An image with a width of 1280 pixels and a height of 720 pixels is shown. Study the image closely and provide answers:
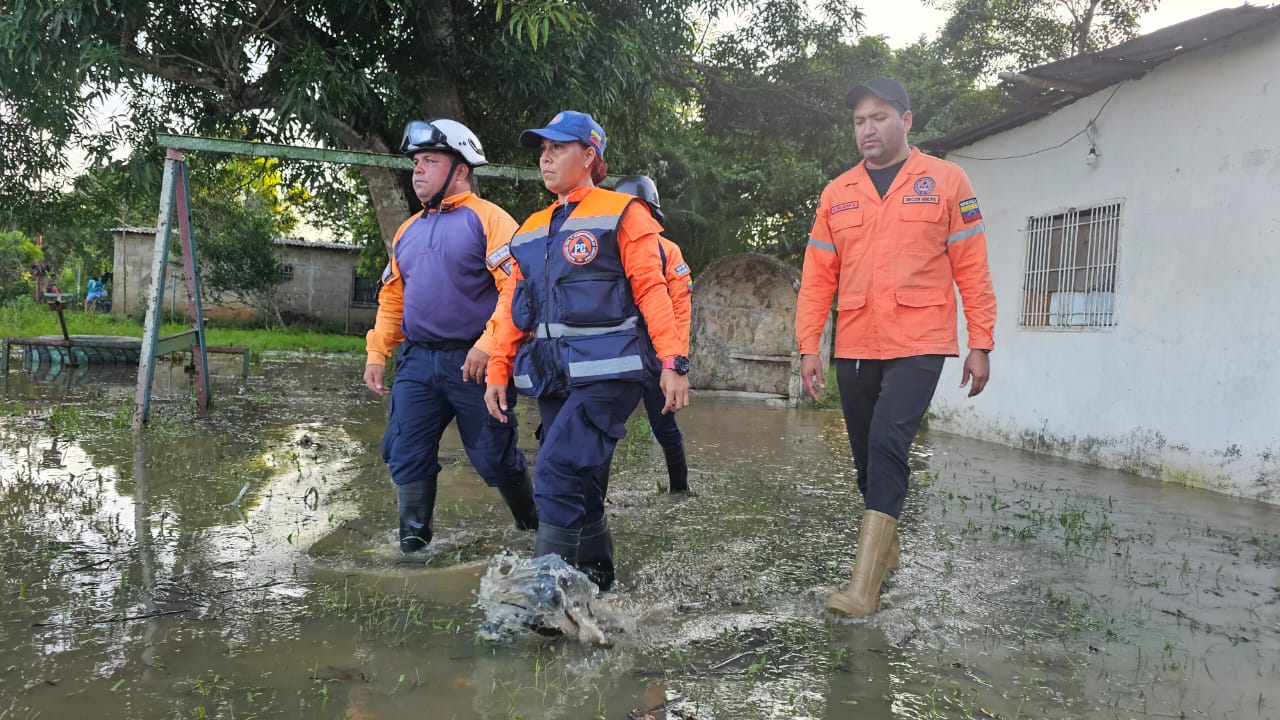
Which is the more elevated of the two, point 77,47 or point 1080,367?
point 77,47

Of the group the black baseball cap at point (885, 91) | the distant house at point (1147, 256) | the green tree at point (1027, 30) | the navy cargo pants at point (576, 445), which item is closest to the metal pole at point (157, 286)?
the navy cargo pants at point (576, 445)

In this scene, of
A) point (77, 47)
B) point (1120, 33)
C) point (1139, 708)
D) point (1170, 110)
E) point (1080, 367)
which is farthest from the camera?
point (1120, 33)

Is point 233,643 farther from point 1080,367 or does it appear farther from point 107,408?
point 1080,367

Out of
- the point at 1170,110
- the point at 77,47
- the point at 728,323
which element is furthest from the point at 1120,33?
the point at 77,47

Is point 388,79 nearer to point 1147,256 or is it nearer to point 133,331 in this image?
point 1147,256

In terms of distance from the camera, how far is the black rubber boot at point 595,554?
11.2 ft

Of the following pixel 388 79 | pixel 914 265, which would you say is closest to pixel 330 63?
pixel 388 79

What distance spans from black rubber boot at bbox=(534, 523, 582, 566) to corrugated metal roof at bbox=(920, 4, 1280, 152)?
19.2ft

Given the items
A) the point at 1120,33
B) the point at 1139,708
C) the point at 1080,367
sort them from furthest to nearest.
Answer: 1. the point at 1120,33
2. the point at 1080,367
3. the point at 1139,708

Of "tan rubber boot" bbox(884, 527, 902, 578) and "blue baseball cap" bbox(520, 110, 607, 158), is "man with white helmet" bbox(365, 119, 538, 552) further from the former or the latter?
"tan rubber boot" bbox(884, 527, 902, 578)

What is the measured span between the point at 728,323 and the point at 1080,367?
7.16m

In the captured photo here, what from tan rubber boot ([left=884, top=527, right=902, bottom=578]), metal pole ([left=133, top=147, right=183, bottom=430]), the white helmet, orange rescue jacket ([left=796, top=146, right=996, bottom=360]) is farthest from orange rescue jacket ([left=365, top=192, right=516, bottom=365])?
metal pole ([left=133, top=147, right=183, bottom=430])

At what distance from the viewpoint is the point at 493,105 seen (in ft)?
35.8

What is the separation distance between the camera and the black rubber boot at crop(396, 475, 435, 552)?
12.6ft
